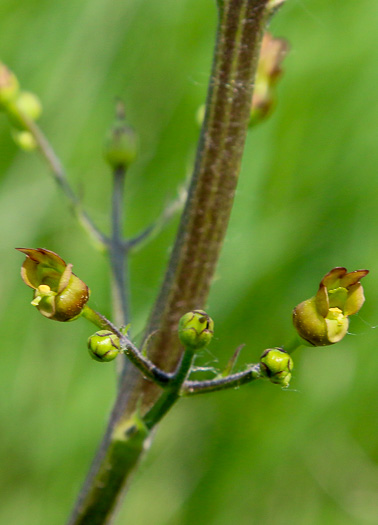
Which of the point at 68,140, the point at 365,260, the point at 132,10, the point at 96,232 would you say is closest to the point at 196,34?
the point at 132,10

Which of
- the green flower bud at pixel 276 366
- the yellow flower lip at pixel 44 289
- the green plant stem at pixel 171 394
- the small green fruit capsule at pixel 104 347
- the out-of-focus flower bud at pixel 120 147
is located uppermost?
the out-of-focus flower bud at pixel 120 147

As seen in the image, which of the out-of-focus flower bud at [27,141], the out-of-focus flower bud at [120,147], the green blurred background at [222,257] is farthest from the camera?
the green blurred background at [222,257]

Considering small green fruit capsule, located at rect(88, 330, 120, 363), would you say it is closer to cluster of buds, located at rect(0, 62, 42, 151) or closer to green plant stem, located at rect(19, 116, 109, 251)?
green plant stem, located at rect(19, 116, 109, 251)

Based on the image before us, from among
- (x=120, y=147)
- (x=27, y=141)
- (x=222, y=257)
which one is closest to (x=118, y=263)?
(x=120, y=147)

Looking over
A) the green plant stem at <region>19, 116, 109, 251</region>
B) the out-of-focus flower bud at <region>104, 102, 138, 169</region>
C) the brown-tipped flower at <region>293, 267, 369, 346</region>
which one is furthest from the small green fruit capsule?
the out-of-focus flower bud at <region>104, 102, 138, 169</region>

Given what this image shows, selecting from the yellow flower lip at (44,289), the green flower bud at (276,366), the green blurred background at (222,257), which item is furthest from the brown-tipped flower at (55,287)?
the green blurred background at (222,257)

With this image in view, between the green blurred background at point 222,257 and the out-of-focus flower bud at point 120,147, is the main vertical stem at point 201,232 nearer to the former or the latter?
the out-of-focus flower bud at point 120,147
